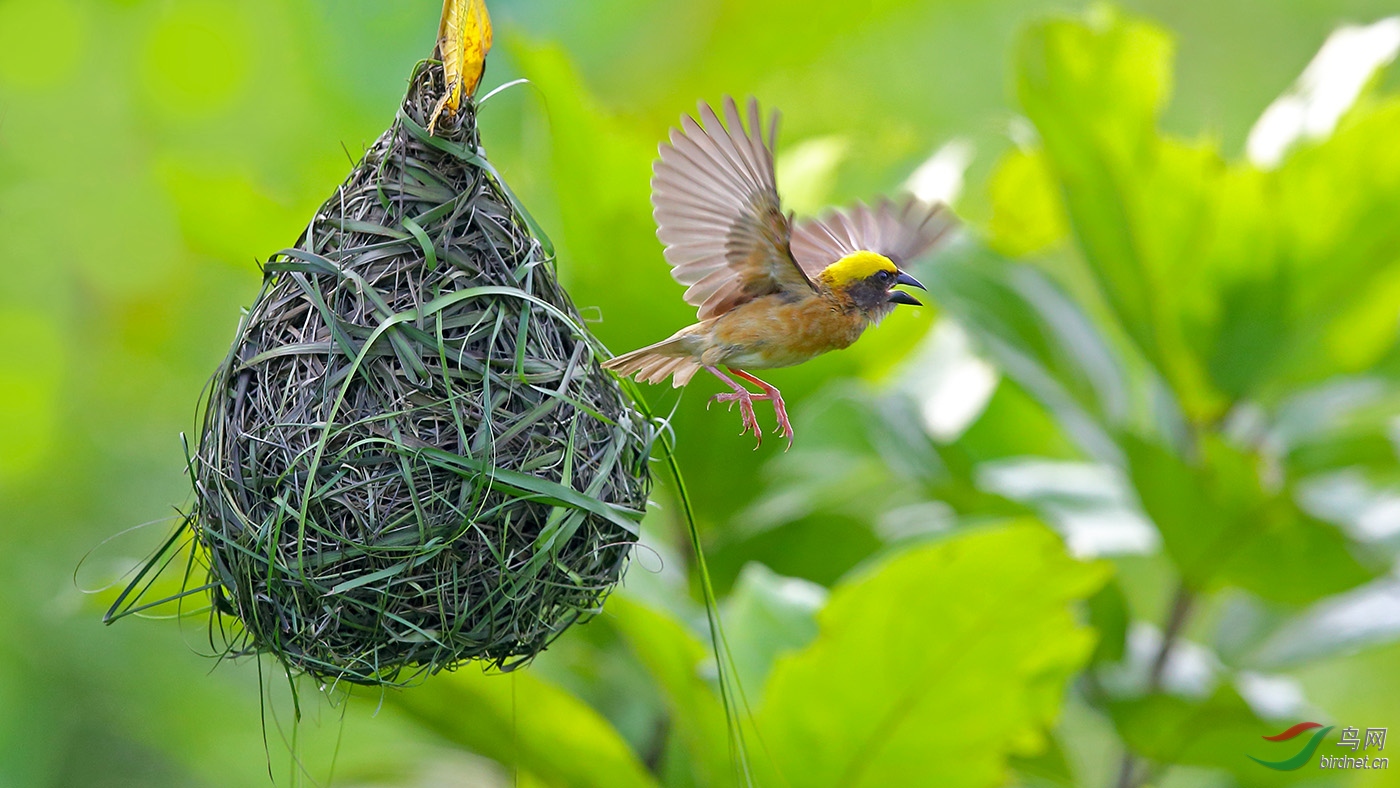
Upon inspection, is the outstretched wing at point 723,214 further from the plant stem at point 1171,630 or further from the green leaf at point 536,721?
the plant stem at point 1171,630

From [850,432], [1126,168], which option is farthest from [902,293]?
[850,432]

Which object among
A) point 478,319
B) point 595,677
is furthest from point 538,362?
point 595,677

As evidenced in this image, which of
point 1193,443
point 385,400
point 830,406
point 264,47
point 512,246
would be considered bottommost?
point 385,400

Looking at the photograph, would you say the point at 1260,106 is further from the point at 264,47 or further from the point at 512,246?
the point at 512,246

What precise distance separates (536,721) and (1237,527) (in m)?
1.04

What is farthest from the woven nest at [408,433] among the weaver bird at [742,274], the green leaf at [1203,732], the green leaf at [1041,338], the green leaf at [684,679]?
the green leaf at [1203,732]

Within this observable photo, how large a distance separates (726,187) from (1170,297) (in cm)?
114

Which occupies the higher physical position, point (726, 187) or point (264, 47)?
point (264, 47)

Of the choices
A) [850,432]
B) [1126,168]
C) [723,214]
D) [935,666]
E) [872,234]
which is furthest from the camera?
[850,432]

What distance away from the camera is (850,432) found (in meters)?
1.80

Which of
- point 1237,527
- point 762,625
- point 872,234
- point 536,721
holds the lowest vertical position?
point 536,721

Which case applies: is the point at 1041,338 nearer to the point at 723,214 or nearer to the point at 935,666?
the point at 935,666

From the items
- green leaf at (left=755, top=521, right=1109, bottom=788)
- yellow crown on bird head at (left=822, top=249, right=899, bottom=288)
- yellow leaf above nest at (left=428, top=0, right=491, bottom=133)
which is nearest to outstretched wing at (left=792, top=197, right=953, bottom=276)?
yellow crown on bird head at (left=822, top=249, right=899, bottom=288)

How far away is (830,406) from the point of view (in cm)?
170
